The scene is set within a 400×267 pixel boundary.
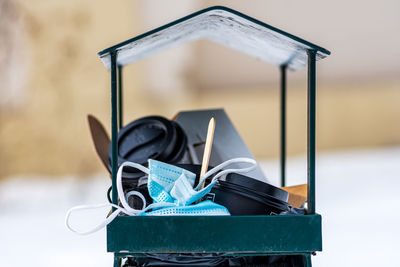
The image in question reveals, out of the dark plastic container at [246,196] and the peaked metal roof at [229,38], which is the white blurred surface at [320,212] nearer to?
the peaked metal roof at [229,38]

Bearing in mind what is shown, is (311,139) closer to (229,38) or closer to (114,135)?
(114,135)

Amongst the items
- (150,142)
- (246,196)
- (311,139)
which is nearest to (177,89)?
(150,142)

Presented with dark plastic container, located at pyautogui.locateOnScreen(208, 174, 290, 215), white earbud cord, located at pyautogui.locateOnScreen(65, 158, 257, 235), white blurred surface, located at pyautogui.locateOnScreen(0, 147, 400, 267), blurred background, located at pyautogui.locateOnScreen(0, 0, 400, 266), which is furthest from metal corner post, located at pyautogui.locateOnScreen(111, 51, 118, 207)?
blurred background, located at pyautogui.locateOnScreen(0, 0, 400, 266)

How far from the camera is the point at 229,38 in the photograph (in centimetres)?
254

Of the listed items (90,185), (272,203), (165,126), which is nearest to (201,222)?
(272,203)

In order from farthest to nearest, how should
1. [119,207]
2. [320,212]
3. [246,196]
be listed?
[320,212], [246,196], [119,207]

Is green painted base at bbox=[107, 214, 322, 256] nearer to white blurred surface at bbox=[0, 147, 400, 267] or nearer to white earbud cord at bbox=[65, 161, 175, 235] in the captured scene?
white earbud cord at bbox=[65, 161, 175, 235]

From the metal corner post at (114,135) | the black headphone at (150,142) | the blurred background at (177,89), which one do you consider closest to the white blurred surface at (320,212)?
the blurred background at (177,89)

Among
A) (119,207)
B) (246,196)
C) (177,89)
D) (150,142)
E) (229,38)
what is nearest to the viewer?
(119,207)

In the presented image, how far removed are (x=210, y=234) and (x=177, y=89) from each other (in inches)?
212

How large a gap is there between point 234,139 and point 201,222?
822 mm

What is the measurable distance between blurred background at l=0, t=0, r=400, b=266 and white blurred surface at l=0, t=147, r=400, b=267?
40 mm

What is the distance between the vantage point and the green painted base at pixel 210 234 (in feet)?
5.64

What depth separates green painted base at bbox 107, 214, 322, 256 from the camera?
1.72m
